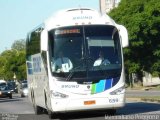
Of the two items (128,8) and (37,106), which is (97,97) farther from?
(128,8)

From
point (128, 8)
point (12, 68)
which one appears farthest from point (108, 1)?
Result: point (128, 8)

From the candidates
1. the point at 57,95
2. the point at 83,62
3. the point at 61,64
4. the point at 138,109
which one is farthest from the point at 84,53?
the point at 138,109

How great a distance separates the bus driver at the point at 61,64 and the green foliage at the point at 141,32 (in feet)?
136

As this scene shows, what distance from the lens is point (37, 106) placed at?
2502 centimetres

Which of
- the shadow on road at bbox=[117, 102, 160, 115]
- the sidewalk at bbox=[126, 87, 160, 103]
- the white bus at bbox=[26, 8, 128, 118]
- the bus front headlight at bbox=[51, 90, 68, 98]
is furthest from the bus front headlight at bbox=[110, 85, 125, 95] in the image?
the sidewalk at bbox=[126, 87, 160, 103]

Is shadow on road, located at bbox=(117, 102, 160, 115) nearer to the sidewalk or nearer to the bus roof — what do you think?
the bus roof

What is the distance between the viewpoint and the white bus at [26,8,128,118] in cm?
1941

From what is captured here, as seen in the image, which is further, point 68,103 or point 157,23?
point 157,23

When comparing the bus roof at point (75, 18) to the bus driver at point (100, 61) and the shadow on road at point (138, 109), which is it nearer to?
the bus driver at point (100, 61)

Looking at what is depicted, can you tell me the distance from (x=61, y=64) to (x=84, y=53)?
0.83m

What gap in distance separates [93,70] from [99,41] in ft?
3.27

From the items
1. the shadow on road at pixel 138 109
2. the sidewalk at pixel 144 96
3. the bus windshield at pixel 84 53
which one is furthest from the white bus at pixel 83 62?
the sidewalk at pixel 144 96

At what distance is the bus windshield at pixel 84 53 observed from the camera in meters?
19.5

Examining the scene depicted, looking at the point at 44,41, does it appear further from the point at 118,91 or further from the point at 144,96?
the point at 144,96
